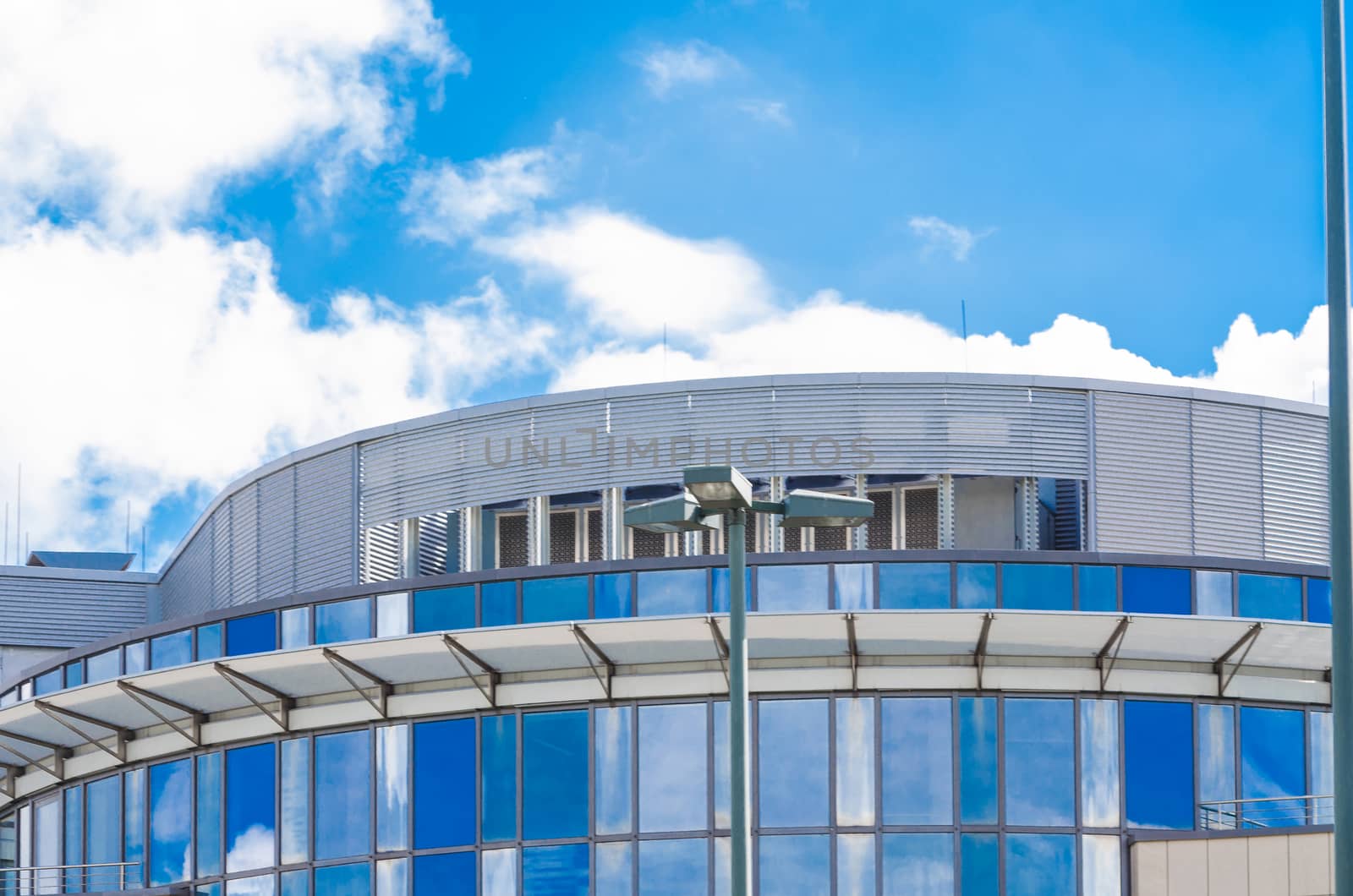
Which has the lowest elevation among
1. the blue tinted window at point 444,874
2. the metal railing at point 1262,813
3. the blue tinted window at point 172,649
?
the blue tinted window at point 444,874

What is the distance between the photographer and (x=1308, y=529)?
34062 mm

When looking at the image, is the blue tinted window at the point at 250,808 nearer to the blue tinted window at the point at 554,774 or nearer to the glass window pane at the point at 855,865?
the blue tinted window at the point at 554,774

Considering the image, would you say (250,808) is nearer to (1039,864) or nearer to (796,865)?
(796,865)

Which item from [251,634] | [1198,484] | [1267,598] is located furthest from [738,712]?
[1198,484]

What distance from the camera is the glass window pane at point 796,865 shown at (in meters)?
28.8

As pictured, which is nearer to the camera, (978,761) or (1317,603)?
(978,761)

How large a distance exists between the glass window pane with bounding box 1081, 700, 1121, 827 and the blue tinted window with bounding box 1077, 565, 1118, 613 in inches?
56.7

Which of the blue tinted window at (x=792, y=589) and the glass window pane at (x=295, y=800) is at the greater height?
the blue tinted window at (x=792, y=589)

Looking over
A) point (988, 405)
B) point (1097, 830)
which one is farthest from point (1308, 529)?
point (1097, 830)

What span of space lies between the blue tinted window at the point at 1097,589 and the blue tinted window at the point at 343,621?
36.6 feet

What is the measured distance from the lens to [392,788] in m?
30.4

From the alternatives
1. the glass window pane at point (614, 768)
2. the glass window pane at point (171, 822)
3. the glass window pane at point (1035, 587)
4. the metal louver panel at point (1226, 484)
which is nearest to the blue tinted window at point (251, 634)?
the glass window pane at point (171, 822)

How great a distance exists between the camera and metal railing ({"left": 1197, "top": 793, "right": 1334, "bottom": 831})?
29.0 meters

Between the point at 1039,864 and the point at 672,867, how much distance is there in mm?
5353
